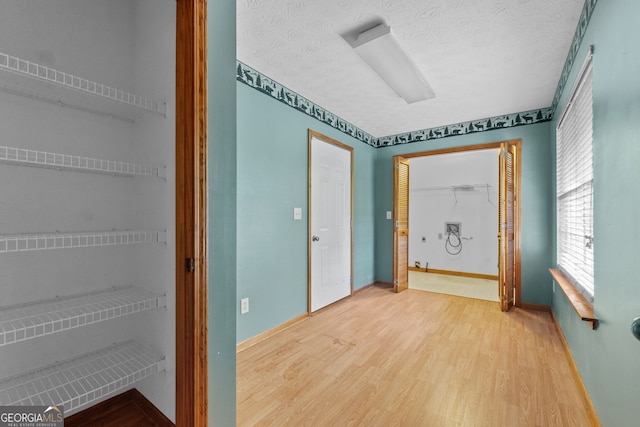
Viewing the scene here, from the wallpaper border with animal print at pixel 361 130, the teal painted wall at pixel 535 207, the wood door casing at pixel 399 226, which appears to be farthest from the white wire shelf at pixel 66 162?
the teal painted wall at pixel 535 207

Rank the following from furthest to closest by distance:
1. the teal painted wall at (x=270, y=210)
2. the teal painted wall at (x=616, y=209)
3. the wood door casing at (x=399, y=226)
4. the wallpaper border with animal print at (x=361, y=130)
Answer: the wood door casing at (x=399, y=226)
the wallpaper border with animal print at (x=361, y=130)
the teal painted wall at (x=270, y=210)
the teal painted wall at (x=616, y=209)

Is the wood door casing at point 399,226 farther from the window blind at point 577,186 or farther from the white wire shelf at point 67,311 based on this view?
the white wire shelf at point 67,311

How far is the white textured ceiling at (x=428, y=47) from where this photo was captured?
1715 millimetres

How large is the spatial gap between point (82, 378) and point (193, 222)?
0.84 metres

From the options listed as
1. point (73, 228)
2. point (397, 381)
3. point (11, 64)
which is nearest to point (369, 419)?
point (397, 381)

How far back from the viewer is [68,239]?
1.12 metres

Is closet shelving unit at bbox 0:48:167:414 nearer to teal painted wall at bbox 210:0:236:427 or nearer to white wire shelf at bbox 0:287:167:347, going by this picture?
white wire shelf at bbox 0:287:167:347

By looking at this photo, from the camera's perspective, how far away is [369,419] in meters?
1.56

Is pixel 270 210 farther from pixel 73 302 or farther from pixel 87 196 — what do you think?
pixel 73 302

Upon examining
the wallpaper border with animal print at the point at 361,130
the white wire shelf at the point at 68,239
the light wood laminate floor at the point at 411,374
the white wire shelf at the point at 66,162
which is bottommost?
the light wood laminate floor at the point at 411,374

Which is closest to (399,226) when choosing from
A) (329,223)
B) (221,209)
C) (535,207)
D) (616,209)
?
(329,223)

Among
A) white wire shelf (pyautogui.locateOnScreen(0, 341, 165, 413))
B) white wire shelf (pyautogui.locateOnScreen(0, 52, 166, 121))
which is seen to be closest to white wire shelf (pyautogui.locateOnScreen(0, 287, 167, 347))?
white wire shelf (pyautogui.locateOnScreen(0, 341, 165, 413))

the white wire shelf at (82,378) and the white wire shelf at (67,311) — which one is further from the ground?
the white wire shelf at (67,311)

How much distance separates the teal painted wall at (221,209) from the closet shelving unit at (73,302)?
0.31m
